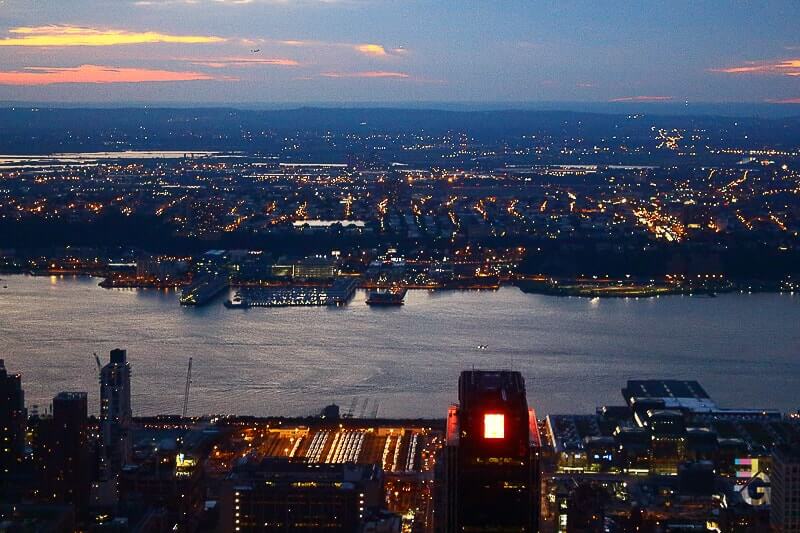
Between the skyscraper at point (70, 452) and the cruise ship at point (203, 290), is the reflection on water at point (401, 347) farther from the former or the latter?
the skyscraper at point (70, 452)

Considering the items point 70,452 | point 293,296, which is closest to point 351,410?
point 70,452

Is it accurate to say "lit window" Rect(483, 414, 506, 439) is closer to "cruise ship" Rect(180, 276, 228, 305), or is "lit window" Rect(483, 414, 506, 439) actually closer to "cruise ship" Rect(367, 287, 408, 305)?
"cruise ship" Rect(367, 287, 408, 305)

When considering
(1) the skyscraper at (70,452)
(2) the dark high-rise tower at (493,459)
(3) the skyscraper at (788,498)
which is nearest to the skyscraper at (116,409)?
(1) the skyscraper at (70,452)

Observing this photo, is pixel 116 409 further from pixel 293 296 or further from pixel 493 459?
pixel 293 296

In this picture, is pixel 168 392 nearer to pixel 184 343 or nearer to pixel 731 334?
pixel 184 343

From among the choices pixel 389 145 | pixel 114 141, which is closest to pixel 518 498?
pixel 389 145

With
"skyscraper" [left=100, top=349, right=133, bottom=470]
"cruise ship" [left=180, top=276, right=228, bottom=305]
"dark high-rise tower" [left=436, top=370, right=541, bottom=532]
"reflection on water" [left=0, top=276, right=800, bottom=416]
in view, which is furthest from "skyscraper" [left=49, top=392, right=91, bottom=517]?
"cruise ship" [left=180, top=276, right=228, bottom=305]
